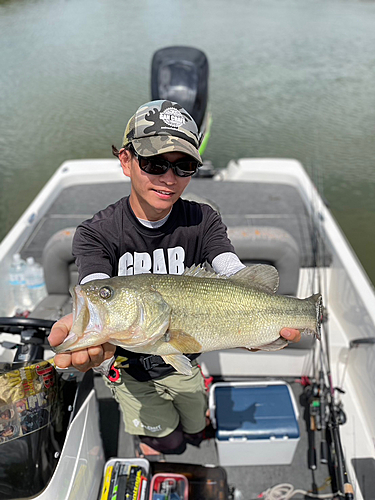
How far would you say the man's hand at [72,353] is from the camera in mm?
1663

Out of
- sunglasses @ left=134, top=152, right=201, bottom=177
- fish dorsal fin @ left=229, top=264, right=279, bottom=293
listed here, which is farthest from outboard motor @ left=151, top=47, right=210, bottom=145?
fish dorsal fin @ left=229, top=264, right=279, bottom=293

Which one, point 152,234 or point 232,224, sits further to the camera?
point 232,224

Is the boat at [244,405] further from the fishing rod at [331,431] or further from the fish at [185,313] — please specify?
the fish at [185,313]

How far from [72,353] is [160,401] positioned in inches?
48.6

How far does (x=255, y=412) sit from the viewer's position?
3.34m

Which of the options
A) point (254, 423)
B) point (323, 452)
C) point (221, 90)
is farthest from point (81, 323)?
point (221, 90)

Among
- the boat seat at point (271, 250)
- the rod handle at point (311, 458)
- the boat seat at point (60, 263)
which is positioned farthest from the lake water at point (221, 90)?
the boat seat at point (60, 263)

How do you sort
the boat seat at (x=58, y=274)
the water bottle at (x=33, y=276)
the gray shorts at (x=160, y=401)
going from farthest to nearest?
the water bottle at (x=33, y=276) → the boat seat at (x=58, y=274) → the gray shorts at (x=160, y=401)

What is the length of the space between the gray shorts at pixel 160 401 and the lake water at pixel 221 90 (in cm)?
636

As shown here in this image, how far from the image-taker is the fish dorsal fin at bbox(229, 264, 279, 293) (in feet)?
6.74

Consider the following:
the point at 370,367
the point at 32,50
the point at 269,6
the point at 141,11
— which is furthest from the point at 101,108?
the point at 269,6

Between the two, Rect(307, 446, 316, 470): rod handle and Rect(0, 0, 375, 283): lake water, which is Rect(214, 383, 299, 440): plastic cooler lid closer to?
Rect(307, 446, 316, 470): rod handle

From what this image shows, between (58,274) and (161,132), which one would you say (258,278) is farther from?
(58,274)

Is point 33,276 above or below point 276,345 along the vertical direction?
below
